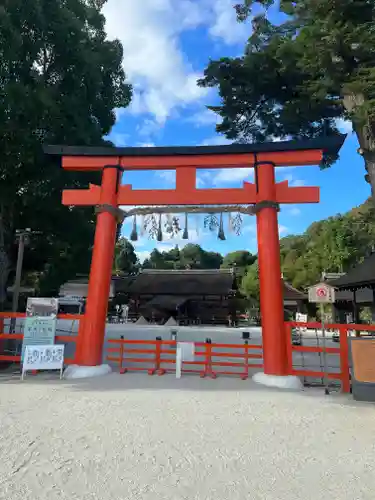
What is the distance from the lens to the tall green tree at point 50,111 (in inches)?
327

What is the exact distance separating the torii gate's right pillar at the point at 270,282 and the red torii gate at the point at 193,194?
0.02m

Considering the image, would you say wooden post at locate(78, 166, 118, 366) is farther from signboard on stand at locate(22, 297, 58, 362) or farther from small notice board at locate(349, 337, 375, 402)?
small notice board at locate(349, 337, 375, 402)

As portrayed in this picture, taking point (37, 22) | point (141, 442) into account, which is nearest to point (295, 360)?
point (141, 442)

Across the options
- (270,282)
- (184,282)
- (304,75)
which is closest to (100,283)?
(270,282)

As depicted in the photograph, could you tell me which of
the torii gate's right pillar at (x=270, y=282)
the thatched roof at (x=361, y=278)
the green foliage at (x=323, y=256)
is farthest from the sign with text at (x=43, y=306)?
the green foliage at (x=323, y=256)

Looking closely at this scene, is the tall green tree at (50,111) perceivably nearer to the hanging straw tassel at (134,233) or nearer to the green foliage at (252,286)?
the hanging straw tassel at (134,233)

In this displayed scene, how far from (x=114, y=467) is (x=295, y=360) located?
844 cm

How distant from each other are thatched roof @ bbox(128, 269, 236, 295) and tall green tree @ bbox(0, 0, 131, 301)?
16915 mm

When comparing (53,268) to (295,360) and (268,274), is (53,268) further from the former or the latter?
(295,360)

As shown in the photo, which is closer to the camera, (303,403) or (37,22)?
(303,403)

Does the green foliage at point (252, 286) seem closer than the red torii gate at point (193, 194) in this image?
No

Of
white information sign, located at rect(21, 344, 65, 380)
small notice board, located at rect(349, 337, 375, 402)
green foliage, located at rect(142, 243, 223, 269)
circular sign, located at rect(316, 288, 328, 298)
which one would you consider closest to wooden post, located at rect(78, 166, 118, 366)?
white information sign, located at rect(21, 344, 65, 380)

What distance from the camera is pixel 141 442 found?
364 centimetres

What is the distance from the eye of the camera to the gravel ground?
107 inches
